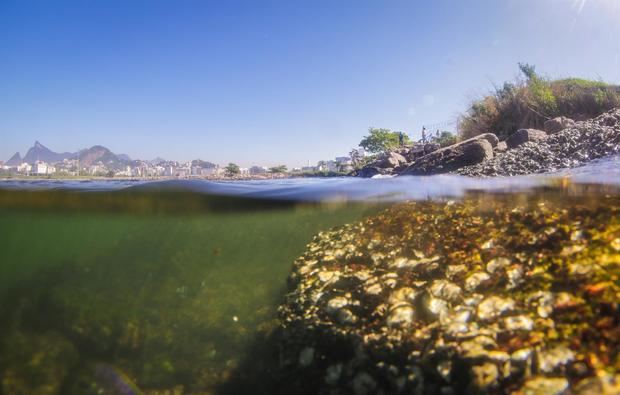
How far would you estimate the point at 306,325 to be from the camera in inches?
148

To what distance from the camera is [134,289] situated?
5.93 metres

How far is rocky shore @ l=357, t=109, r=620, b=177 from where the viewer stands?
7.95 meters

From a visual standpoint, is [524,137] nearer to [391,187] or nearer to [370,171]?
[391,187]

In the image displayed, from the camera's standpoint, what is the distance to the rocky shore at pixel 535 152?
7.95 meters

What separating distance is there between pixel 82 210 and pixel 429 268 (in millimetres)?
8295

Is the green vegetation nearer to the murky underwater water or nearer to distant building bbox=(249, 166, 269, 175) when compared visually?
the murky underwater water

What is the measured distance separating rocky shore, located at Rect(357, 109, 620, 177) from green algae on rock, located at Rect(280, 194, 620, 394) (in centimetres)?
455

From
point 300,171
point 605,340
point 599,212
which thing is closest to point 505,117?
point 300,171

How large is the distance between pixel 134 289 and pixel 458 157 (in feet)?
32.3

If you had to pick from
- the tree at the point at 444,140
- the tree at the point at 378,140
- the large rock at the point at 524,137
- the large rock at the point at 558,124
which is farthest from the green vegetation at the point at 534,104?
the tree at the point at 378,140

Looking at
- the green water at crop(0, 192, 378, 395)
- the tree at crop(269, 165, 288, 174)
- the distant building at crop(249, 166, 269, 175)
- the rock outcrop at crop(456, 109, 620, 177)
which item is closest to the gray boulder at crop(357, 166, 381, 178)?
the tree at crop(269, 165, 288, 174)

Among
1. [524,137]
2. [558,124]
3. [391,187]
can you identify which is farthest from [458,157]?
[558,124]

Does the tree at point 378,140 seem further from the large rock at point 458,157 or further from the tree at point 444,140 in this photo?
the large rock at point 458,157

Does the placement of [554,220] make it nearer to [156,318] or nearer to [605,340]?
[605,340]
